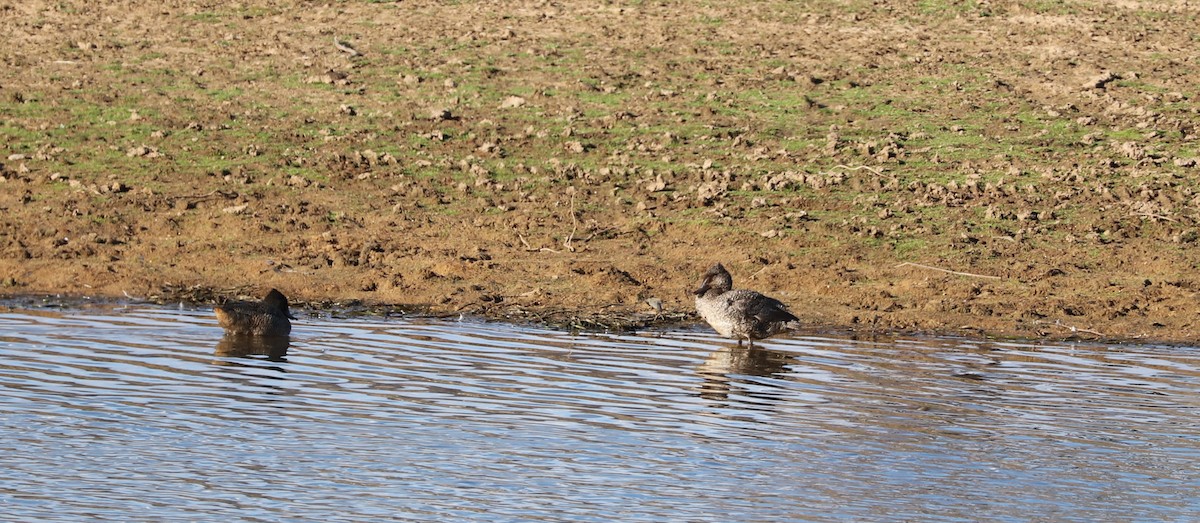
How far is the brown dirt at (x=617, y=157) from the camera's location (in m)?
17.8

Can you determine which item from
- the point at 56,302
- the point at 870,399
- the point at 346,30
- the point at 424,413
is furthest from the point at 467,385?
the point at 346,30

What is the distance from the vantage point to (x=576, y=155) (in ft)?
69.5

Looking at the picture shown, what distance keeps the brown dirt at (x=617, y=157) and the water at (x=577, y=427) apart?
2143mm

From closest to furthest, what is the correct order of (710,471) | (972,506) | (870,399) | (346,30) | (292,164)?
(972,506) → (710,471) → (870,399) → (292,164) → (346,30)

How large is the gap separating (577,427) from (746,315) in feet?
14.0

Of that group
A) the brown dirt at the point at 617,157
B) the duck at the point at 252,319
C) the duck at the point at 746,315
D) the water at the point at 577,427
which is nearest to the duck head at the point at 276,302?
the duck at the point at 252,319

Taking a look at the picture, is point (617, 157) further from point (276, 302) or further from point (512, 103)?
point (276, 302)

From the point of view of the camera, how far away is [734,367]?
14.2 metres

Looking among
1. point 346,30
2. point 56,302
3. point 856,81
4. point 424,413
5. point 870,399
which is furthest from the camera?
point 346,30

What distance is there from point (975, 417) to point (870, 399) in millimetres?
850

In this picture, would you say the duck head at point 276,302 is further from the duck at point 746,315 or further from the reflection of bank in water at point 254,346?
the duck at point 746,315

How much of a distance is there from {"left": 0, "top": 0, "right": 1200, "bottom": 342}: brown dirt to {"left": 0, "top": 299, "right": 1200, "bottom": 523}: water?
7.03 ft

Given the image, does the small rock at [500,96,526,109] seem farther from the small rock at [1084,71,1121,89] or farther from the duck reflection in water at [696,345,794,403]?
the duck reflection in water at [696,345,794,403]

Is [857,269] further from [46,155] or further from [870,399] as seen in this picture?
[46,155]
